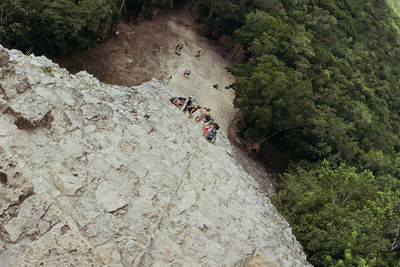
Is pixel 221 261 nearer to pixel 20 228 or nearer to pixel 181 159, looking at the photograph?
pixel 181 159

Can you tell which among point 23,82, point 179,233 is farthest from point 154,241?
point 23,82

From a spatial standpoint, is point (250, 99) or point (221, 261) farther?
point (250, 99)

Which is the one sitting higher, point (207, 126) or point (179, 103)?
point (207, 126)

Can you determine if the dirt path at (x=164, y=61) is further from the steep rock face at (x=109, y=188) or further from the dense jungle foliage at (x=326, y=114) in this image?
the steep rock face at (x=109, y=188)

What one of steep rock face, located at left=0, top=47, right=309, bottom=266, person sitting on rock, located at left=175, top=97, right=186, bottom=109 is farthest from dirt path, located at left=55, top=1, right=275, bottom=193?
steep rock face, located at left=0, top=47, right=309, bottom=266

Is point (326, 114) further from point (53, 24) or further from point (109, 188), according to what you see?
point (53, 24)

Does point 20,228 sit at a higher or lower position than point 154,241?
higher

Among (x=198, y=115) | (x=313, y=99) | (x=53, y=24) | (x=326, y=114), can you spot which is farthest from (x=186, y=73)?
(x=326, y=114)
